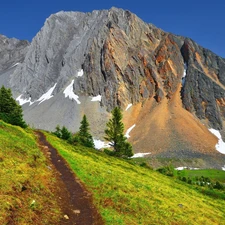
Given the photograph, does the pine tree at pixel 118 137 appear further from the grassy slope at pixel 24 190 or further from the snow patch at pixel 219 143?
the snow patch at pixel 219 143

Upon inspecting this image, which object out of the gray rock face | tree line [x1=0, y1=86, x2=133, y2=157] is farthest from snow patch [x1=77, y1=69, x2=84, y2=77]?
tree line [x1=0, y1=86, x2=133, y2=157]

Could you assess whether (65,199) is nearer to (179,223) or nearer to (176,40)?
(179,223)

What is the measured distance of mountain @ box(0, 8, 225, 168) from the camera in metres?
134

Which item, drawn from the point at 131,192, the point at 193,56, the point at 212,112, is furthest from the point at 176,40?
the point at 131,192

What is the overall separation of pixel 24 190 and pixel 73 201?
3500mm

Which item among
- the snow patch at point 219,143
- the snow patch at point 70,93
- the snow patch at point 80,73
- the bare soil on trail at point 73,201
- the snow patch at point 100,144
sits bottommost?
the bare soil on trail at point 73,201

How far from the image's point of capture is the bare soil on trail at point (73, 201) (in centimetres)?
1711

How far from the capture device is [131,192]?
79.4 feet

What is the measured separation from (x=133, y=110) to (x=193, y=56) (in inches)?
2030

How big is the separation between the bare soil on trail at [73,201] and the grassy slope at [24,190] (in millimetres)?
641

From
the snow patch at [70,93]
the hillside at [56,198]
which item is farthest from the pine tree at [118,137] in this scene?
the snow patch at [70,93]

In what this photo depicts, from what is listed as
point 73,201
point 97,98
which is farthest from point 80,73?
point 73,201

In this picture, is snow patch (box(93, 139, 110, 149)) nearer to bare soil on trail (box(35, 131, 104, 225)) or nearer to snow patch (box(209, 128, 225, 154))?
snow patch (box(209, 128, 225, 154))

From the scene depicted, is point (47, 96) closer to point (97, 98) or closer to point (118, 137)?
point (97, 98)
